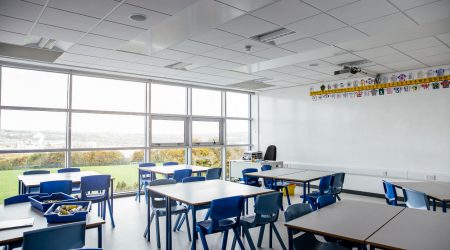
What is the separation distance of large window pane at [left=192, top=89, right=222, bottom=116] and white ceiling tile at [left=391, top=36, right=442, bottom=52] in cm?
535

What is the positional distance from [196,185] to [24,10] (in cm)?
313

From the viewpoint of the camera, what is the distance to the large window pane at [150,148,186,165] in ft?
25.9

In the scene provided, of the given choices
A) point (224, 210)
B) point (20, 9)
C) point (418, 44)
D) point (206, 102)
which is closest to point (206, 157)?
point (206, 102)

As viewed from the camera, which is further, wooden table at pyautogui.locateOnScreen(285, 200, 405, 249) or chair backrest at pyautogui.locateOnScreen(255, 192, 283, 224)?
chair backrest at pyautogui.locateOnScreen(255, 192, 283, 224)

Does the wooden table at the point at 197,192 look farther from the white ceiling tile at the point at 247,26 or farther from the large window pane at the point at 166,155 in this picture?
the large window pane at the point at 166,155

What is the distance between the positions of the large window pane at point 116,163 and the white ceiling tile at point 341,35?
5.31 meters

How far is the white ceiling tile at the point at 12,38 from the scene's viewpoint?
14.0 ft

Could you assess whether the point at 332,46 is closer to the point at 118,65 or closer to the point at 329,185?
the point at 329,185

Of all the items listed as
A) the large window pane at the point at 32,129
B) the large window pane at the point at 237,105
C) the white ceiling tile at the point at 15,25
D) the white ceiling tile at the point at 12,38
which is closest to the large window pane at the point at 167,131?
the large window pane at the point at 237,105

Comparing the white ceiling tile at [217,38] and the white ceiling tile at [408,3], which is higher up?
the white ceiling tile at [217,38]

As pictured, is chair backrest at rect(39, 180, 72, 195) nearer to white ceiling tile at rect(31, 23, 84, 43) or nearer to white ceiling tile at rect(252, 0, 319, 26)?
white ceiling tile at rect(31, 23, 84, 43)

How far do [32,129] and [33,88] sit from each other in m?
0.88

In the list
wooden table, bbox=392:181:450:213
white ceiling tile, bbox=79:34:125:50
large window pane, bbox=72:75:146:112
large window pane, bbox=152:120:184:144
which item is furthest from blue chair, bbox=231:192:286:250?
large window pane, bbox=72:75:146:112

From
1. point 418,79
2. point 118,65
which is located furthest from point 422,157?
point 118,65
